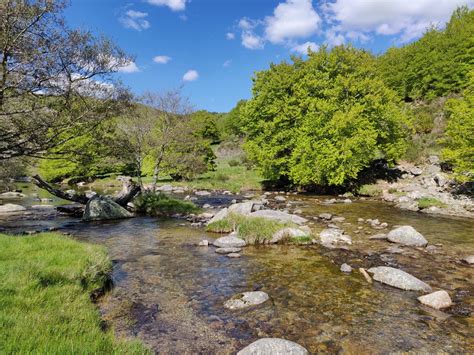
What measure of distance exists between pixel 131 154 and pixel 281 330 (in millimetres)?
20038

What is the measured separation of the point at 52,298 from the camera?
259 inches

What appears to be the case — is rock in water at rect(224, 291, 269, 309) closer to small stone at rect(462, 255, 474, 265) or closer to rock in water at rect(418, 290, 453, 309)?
rock in water at rect(418, 290, 453, 309)

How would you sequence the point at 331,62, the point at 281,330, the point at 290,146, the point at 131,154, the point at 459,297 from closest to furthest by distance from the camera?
1. the point at 281,330
2. the point at 459,297
3. the point at 131,154
4. the point at 331,62
5. the point at 290,146

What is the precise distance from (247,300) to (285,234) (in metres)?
6.29

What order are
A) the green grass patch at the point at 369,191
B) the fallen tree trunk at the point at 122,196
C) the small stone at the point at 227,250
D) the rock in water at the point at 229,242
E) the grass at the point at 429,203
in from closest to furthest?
the small stone at the point at 227,250, the rock in water at the point at 229,242, the grass at the point at 429,203, the fallen tree trunk at the point at 122,196, the green grass patch at the point at 369,191

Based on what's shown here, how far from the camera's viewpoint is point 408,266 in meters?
11.0

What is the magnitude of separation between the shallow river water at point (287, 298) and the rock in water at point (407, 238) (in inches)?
20.8

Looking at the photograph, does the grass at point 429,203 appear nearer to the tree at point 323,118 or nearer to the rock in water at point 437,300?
the tree at point 323,118

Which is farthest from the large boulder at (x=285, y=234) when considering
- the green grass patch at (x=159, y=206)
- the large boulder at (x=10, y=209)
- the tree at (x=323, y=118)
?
the large boulder at (x=10, y=209)

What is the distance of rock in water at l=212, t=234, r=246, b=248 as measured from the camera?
13.7 m

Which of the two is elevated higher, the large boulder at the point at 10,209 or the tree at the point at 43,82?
the tree at the point at 43,82

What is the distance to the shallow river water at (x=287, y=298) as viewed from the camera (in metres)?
6.48

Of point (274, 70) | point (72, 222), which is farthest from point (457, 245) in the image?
point (274, 70)

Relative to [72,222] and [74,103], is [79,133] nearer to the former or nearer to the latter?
[74,103]
